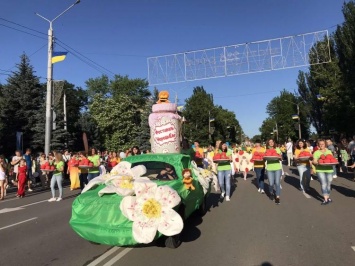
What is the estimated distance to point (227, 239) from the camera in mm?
6934

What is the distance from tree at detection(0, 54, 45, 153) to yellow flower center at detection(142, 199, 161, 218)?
30165 millimetres

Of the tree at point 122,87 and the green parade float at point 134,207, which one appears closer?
the green parade float at point 134,207

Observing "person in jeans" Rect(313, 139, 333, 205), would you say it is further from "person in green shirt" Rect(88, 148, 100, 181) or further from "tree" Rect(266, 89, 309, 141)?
"tree" Rect(266, 89, 309, 141)

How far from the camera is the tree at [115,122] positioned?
60.2 m

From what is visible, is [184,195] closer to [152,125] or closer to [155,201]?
[155,201]

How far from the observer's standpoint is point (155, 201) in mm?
5957

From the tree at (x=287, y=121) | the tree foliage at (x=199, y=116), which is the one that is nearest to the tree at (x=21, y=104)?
the tree foliage at (x=199, y=116)

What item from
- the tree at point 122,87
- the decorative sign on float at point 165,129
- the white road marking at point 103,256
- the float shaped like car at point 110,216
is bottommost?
the white road marking at point 103,256

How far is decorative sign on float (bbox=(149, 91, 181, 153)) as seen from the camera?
12.3 metres

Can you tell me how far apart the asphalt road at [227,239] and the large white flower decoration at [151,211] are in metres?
0.43

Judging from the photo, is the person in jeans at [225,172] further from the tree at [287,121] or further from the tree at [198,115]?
the tree at [287,121]

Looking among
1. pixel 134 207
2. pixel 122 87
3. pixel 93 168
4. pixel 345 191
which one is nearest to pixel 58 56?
pixel 93 168

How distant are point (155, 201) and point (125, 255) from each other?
1.03 meters

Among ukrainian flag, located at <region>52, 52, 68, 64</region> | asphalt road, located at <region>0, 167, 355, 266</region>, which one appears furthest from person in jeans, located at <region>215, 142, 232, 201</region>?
ukrainian flag, located at <region>52, 52, 68, 64</region>
